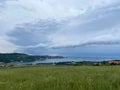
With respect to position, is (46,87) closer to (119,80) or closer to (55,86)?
(55,86)

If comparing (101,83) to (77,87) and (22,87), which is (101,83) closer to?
(77,87)

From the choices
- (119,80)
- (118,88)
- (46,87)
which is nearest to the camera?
(118,88)

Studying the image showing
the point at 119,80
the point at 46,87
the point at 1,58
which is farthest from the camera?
the point at 1,58

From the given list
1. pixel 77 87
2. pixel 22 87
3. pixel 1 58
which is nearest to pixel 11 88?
pixel 22 87

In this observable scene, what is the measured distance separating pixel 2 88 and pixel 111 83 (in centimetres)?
306

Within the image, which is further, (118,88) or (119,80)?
(119,80)

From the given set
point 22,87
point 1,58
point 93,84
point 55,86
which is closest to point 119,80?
point 93,84

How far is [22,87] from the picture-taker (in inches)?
359

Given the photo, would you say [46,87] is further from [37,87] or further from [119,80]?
[119,80]

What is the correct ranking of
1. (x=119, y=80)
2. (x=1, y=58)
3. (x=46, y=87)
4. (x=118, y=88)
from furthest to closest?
(x=1, y=58), (x=119, y=80), (x=46, y=87), (x=118, y=88)

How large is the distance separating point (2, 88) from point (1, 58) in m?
69.7

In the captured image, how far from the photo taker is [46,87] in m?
9.27

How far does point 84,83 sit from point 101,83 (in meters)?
0.56

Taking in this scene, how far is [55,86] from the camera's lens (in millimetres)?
9117
